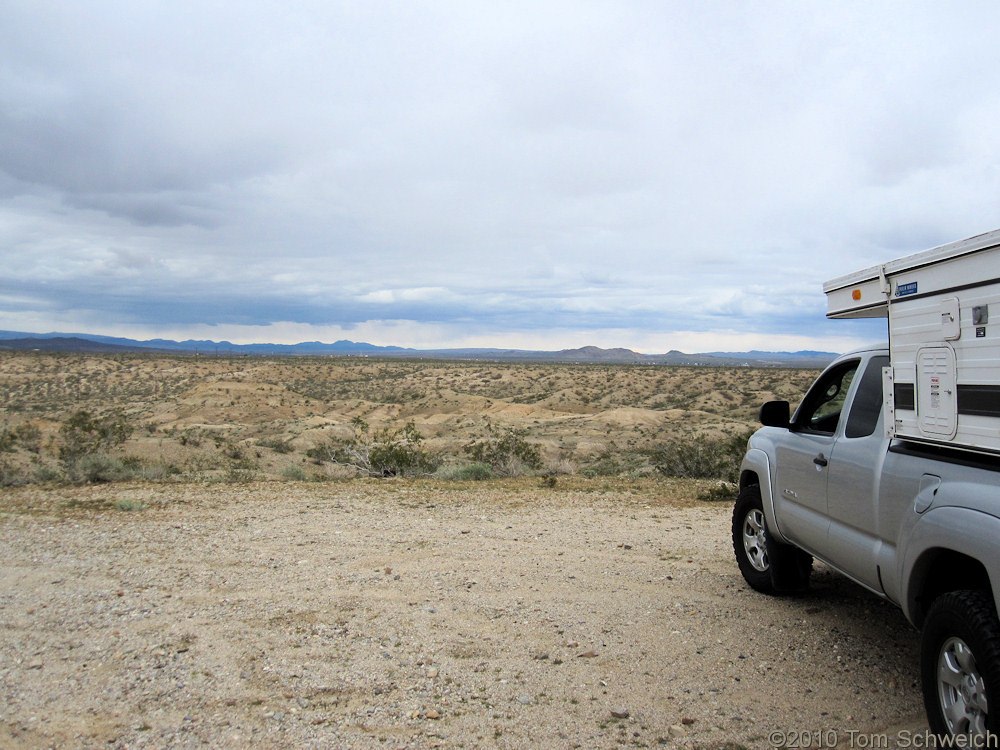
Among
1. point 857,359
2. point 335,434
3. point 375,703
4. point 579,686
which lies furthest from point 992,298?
point 335,434

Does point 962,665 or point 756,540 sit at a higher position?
point 962,665

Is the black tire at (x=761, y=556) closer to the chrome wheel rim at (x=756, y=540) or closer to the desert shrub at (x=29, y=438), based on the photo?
the chrome wheel rim at (x=756, y=540)

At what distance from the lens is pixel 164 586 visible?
6.62 meters

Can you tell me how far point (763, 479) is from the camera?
6133mm

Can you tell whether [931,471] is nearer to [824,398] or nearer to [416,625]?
[824,398]

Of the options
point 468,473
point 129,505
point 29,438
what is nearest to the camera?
point 129,505

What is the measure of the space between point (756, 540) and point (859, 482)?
212cm

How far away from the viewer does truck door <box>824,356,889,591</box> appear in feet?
14.1

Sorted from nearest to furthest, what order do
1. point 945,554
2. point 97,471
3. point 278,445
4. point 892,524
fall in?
point 945,554, point 892,524, point 97,471, point 278,445

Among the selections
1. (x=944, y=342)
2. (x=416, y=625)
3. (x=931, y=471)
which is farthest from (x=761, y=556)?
(x=944, y=342)

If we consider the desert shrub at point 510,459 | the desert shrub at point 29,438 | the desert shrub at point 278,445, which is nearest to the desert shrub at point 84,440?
the desert shrub at point 29,438

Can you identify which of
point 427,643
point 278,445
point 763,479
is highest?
point 763,479

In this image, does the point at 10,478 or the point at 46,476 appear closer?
the point at 10,478

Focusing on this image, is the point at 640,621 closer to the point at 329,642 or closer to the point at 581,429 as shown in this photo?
the point at 329,642
